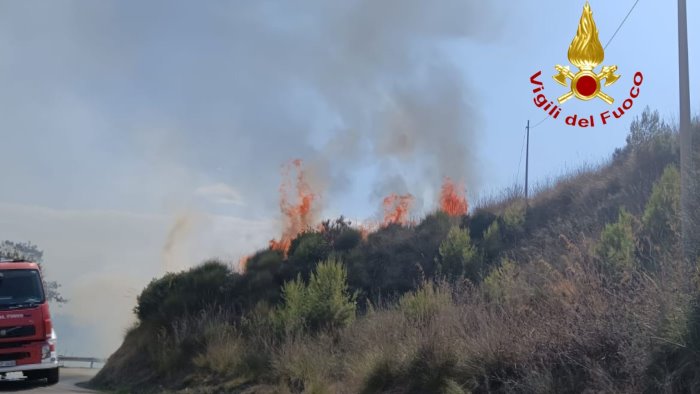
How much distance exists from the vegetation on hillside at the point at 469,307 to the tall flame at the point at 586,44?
305 cm

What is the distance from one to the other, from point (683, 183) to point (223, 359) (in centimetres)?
1191

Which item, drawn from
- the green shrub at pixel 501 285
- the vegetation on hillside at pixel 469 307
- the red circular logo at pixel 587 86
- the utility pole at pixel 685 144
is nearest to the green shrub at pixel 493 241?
the vegetation on hillside at pixel 469 307

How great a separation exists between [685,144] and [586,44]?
3.74m

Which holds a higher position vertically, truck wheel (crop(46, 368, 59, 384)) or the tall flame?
the tall flame

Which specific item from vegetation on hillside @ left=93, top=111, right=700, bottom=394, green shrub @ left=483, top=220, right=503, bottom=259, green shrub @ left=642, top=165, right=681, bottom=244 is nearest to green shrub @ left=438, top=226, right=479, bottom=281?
vegetation on hillside @ left=93, top=111, right=700, bottom=394

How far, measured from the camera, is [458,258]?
2108cm

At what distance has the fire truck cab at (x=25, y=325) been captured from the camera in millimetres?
15586

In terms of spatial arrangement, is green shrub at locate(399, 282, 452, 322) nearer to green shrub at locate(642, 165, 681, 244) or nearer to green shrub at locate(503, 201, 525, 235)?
green shrub at locate(642, 165, 681, 244)

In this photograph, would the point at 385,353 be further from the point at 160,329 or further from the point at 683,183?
the point at 160,329

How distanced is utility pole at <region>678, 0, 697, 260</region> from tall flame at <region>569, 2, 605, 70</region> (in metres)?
2.42

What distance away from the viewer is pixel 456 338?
1080 centimetres

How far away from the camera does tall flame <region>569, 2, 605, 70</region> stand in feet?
42.4

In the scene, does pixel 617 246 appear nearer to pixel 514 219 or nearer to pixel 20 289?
pixel 514 219

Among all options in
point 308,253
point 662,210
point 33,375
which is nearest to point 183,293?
point 308,253
